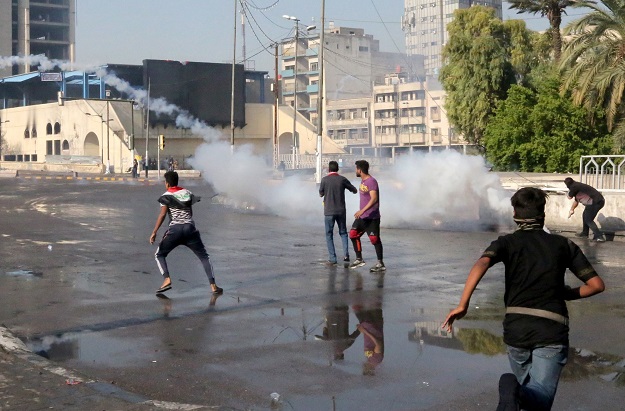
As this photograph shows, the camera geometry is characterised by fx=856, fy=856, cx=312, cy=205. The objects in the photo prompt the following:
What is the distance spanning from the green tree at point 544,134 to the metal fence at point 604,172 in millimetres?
12121

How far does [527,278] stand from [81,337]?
16.9 ft

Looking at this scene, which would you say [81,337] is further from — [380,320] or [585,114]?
[585,114]

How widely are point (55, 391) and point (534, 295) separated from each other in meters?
3.59

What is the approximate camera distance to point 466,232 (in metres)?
20.4

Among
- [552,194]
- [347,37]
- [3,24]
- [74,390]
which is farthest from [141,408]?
[3,24]

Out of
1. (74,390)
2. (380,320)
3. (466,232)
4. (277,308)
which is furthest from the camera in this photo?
(466,232)

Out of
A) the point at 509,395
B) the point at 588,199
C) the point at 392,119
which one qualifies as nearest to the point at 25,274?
the point at 509,395

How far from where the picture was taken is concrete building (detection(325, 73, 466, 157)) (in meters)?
85.8

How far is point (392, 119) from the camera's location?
90750mm

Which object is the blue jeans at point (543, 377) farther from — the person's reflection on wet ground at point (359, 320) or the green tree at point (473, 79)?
the green tree at point (473, 79)

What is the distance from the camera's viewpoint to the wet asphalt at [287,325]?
6547 millimetres

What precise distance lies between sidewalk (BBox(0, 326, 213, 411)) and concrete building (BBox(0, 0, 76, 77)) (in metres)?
122

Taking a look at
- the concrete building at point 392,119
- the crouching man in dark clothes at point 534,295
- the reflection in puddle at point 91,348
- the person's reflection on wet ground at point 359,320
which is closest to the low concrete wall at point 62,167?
the concrete building at point 392,119

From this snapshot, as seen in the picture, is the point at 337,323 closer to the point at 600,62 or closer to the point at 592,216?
the point at 592,216
